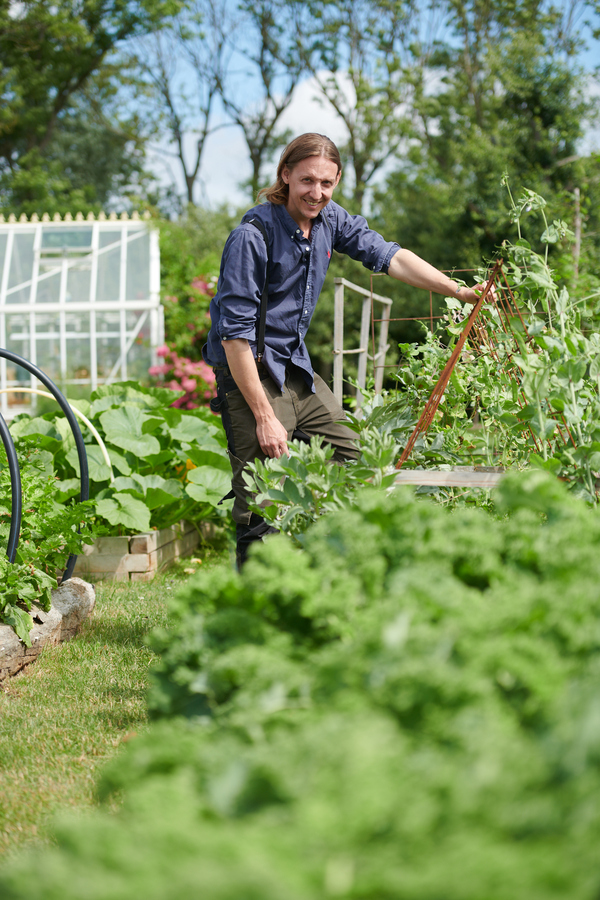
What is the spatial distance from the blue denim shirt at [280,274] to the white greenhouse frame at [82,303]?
273 inches

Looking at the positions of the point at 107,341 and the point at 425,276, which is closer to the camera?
the point at 425,276

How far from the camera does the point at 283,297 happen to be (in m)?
2.50

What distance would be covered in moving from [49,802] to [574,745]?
141cm

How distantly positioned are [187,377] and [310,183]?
6.42 m

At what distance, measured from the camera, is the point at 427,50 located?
625 inches

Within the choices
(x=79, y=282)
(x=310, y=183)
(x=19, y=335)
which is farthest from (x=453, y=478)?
(x=19, y=335)

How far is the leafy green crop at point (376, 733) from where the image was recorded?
63 centimetres

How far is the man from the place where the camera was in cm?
233

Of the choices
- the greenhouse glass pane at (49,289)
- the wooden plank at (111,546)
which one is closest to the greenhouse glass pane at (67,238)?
the greenhouse glass pane at (49,289)

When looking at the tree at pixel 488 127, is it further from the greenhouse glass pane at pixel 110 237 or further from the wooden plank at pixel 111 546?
the wooden plank at pixel 111 546

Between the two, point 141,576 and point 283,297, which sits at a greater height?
point 283,297

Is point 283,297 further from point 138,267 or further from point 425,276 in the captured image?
point 138,267

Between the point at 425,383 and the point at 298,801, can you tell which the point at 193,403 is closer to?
the point at 425,383

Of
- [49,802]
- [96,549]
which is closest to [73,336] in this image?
[96,549]
